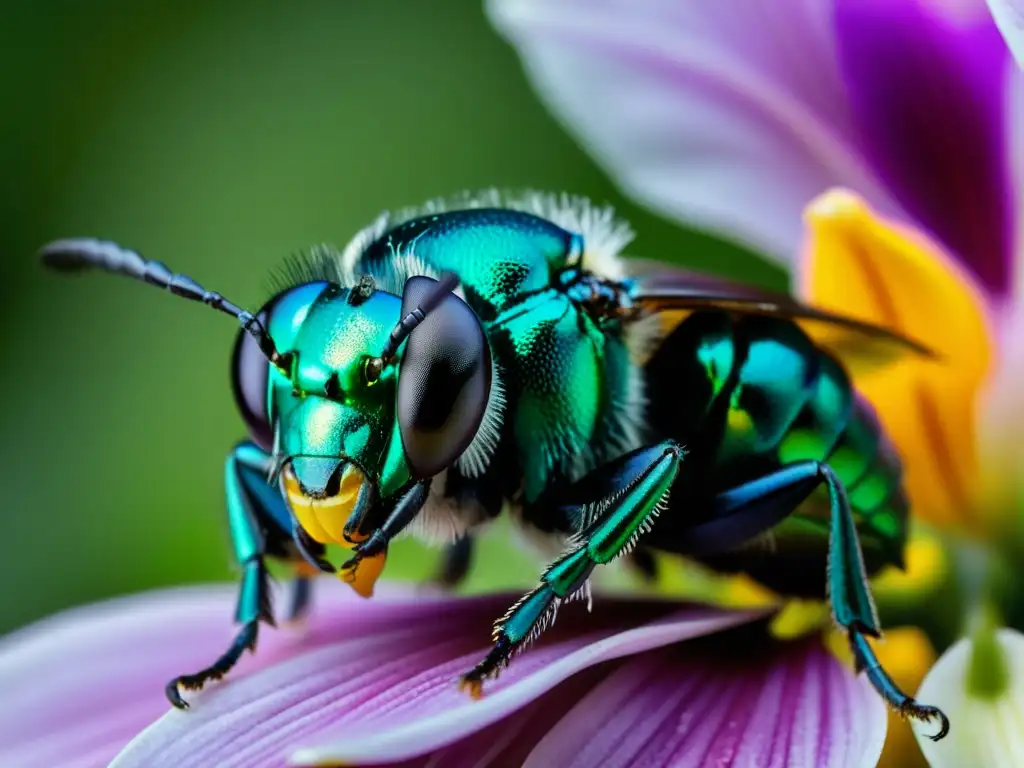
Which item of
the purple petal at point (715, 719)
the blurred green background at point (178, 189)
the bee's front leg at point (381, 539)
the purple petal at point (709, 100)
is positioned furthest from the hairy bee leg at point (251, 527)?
the blurred green background at point (178, 189)

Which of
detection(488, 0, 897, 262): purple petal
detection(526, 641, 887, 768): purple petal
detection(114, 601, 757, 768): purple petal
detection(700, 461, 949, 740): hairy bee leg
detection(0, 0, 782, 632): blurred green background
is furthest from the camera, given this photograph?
detection(0, 0, 782, 632): blurred green background

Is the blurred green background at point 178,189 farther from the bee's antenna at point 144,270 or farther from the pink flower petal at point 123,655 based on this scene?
the bee's antenna at point 144,270

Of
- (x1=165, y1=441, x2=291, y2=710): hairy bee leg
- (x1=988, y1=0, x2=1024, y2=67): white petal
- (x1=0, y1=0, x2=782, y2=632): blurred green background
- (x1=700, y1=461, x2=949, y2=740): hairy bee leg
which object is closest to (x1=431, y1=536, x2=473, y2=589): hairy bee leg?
(x1=165, y1=441, x2=291, y2=710): hairy bee leg

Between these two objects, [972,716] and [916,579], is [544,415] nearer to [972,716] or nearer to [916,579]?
[972,716]

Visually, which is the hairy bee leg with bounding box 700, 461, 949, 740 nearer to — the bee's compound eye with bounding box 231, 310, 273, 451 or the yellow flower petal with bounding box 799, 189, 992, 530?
the yellow flower petal with bounding box 799, 189, 992, 530

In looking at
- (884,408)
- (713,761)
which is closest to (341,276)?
(713,761)

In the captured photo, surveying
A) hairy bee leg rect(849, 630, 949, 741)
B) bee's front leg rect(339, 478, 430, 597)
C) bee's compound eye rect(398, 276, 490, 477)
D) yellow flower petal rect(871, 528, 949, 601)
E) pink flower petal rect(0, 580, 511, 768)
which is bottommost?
yellow flower petal rect(871, 528, 949, 601)

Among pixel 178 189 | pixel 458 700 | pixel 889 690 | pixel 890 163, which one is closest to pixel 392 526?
pixel 458 700
